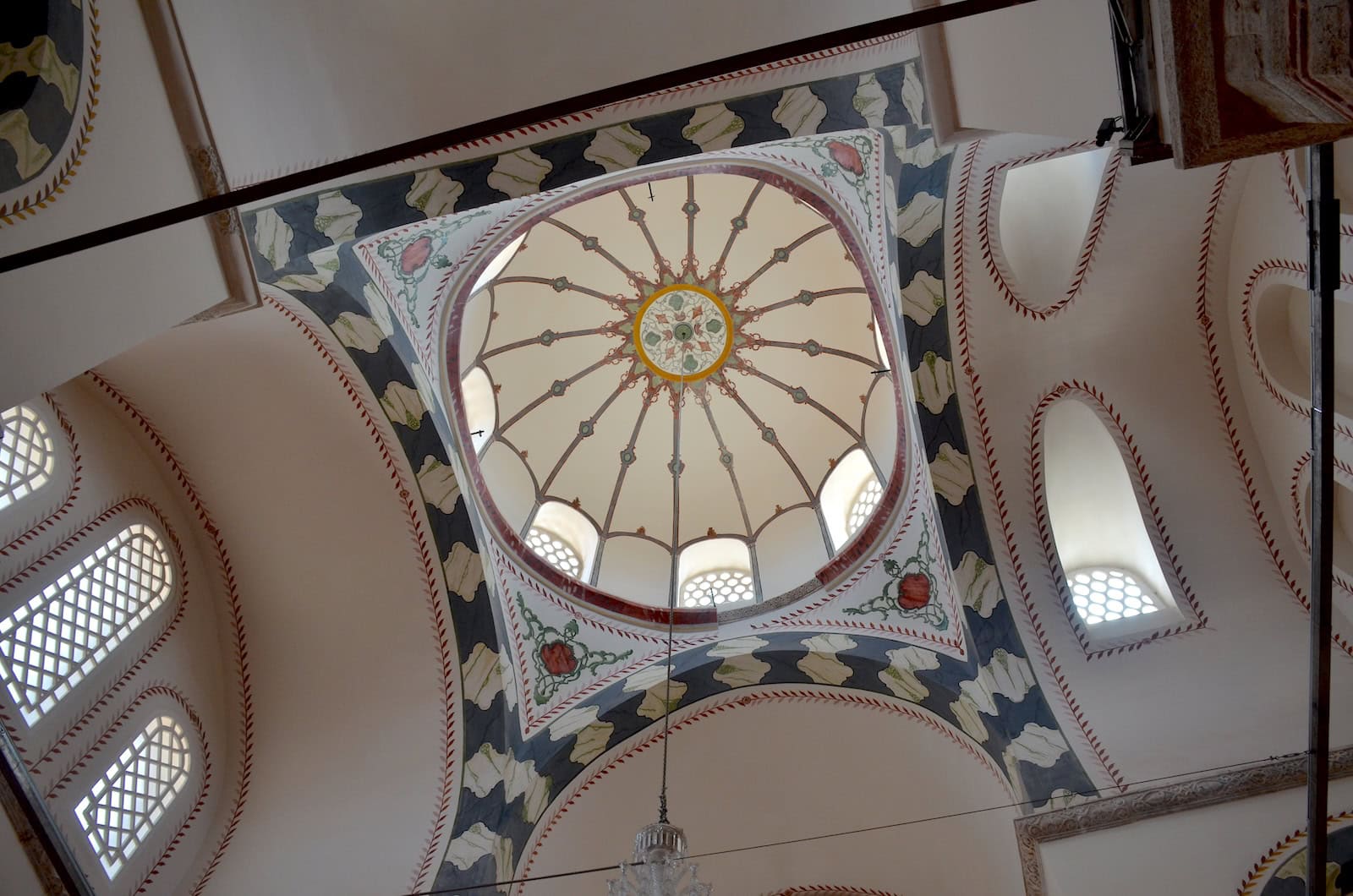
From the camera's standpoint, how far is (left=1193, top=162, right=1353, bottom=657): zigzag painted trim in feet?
21.0

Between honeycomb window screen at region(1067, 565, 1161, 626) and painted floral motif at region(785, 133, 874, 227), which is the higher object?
painted floral motif at region(785, 133, 874, 227)

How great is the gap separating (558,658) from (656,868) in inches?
126

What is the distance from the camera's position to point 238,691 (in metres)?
7.69

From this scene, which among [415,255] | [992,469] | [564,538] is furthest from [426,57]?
[564,538]

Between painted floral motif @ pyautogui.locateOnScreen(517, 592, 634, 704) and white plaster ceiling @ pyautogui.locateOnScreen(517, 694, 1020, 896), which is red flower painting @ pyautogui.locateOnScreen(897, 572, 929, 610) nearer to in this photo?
white plaster ceiling @ pyautogui.locateOnScreen(517, 694, 1020, 896)

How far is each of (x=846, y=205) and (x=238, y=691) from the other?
6008mm

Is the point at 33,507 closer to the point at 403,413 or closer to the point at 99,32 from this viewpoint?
the point at 403,413

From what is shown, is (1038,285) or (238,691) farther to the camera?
(238,691)

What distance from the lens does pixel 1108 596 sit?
710 centimetres

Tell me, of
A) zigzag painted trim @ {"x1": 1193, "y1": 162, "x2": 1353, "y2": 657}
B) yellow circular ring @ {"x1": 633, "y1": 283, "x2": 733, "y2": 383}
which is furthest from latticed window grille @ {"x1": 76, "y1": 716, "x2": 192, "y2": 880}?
zigzag painted trim @ {"x1": 1193, "y1": 162, "x2": 1353, "y2": 657}

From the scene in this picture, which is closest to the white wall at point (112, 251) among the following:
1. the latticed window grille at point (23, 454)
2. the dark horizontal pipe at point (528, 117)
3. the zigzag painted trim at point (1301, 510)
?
the dark horizontal pipe at point (528, 117)

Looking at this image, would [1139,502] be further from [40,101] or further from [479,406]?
[40,101]

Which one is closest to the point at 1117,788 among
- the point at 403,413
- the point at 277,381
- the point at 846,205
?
the point at 846,205

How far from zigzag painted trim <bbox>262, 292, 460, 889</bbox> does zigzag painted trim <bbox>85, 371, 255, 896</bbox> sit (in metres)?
1.42
